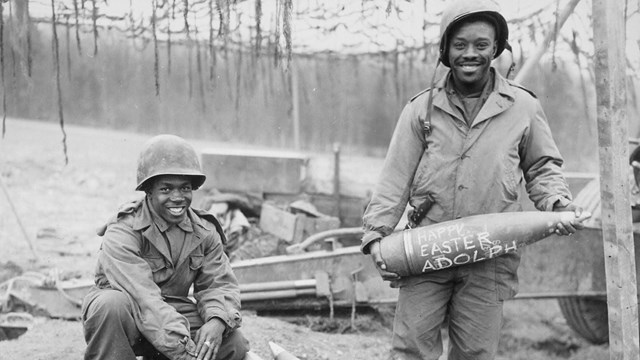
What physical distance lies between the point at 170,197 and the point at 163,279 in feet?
1.32

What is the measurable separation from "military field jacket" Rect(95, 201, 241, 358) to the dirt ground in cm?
140

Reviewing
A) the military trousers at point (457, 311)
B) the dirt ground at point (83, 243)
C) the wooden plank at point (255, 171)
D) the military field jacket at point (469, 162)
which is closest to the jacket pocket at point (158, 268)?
the military field jacket at point (469, 162)

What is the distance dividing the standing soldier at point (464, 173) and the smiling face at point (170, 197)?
909 mm

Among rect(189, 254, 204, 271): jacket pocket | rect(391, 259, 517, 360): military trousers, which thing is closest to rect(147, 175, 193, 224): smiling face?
rect(189, 254, 204, 271): jacket pocket

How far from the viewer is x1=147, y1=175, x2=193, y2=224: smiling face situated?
12.7 feet

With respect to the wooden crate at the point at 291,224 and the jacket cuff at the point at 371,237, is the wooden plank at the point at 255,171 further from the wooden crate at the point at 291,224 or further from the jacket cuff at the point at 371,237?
the jacket cuff at the point at 371,237

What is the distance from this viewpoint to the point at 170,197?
3.88 metres

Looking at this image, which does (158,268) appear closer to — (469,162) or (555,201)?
(469,162)

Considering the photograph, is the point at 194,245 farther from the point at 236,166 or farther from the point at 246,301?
the point at 236,166

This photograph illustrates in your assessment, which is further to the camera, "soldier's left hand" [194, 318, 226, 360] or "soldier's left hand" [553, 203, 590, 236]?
"soldier's left hand" [194, 318, 226, 360]

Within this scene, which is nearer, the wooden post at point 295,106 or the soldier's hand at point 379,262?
the soldier's hand at point 379,262

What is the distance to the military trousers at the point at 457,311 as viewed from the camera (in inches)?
149

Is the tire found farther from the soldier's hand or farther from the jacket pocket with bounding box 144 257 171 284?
the jacket pocket with bounding box 144 257 171 284

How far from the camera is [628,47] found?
6.85 meters
